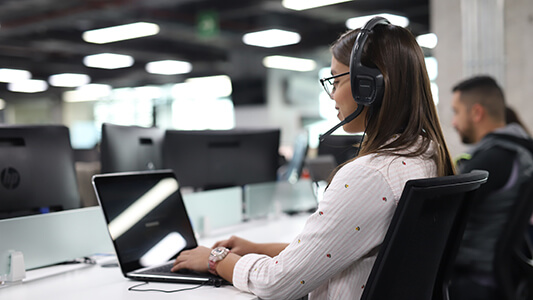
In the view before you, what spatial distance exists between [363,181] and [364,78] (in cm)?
24

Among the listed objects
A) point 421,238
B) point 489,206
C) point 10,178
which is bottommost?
point 489,206

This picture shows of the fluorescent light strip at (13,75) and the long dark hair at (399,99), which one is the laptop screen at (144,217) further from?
the fluorescent light strip at (13,75)

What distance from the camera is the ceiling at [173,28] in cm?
659

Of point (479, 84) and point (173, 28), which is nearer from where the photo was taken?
point (479, 84)

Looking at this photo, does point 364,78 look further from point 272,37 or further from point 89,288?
point 272,37

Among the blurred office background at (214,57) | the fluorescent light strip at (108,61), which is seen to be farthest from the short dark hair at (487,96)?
the fluorescent light strip at (108,61)

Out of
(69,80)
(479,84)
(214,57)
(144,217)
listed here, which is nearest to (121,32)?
(214,57)

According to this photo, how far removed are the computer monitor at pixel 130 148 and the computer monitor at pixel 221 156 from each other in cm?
5

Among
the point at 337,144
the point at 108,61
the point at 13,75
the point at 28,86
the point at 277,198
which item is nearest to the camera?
the point at 277,198

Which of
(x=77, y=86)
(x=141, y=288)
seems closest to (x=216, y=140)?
(x=141, y=288)

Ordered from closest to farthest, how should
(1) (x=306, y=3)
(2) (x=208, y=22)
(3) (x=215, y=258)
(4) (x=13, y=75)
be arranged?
1. (3) (x=215, y=258)
2. (1) (x=306, y=3)
3. (2) (x=208, y=22)
4. (4) (x=13, y=75)

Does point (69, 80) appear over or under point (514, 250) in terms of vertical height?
over

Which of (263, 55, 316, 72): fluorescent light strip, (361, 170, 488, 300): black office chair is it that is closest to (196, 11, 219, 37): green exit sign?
(263, 55, 316, 72): fluorescent light strip

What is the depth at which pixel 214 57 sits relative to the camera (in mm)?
9891
